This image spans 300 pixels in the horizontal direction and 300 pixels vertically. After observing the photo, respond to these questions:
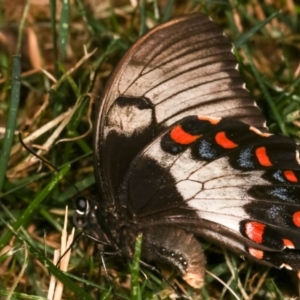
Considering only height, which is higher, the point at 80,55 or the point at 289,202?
the point at 80,55

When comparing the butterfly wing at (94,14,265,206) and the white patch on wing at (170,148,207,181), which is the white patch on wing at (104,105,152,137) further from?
the white patch on wing at (170,148,207,181)

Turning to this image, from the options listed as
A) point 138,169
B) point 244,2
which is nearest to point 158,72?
point 138,169

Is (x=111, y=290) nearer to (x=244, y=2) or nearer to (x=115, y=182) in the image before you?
(x=115, y=182)

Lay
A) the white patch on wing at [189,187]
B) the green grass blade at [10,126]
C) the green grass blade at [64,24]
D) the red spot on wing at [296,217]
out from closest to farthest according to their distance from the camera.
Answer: the red spot on wing at [296,217], the white patch on wing at [189,187], the green grass blade at [10,126], the green grass blade at [64,24]

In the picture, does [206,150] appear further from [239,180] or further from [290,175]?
[290,175]

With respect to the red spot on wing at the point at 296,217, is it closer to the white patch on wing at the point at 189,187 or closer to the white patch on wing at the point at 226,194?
the white patch on wing at the point at 226,194

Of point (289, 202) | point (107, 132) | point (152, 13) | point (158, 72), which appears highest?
point (152, 13)

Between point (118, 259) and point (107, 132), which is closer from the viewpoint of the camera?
point (107, 132)

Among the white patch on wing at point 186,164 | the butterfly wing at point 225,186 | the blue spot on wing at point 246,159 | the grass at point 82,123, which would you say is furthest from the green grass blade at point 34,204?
the blue spot on wing at point 246,159
